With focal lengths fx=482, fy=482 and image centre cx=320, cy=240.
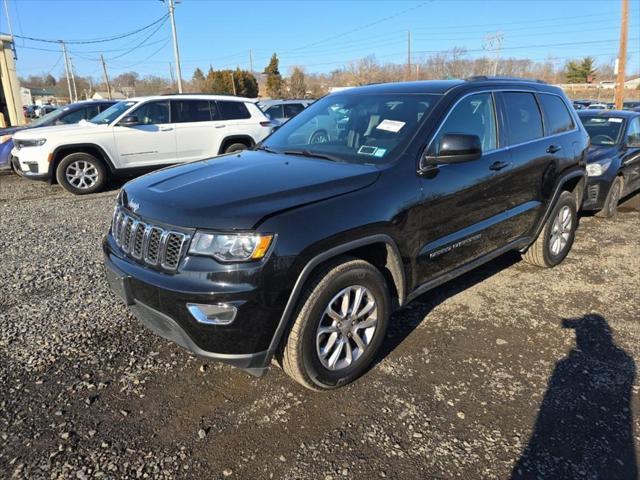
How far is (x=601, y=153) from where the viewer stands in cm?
701

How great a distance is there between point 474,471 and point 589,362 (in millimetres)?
1460

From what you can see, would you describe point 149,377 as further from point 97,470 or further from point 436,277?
point 436,277

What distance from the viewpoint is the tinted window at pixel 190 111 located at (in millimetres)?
9555

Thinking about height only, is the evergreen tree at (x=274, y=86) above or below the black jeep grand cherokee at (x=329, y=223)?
above

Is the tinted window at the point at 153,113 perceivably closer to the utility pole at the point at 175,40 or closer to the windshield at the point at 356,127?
the windshield at the point at 356,127

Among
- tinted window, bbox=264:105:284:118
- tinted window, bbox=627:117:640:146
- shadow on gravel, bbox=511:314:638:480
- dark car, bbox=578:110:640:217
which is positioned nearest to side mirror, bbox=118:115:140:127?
tinted window, bbox=264:105:284:118

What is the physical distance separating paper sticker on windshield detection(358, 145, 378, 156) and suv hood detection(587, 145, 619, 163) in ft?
15.9

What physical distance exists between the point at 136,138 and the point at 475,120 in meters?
7.19

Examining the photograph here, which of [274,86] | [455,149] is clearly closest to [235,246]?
[455,149]

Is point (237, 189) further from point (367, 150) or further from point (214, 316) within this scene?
point (367, 150)

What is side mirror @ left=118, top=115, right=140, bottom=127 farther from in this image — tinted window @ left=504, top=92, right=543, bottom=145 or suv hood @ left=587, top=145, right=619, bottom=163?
suv hood @ left=587, top=145, right=619, bottom=163

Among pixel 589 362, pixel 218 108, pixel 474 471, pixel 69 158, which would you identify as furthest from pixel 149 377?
pixel 218 108

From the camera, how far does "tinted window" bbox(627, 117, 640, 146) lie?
7491mm

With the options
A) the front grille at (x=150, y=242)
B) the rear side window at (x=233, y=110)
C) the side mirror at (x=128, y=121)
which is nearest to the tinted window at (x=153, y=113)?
the side mirror at (x=128, y=121)
